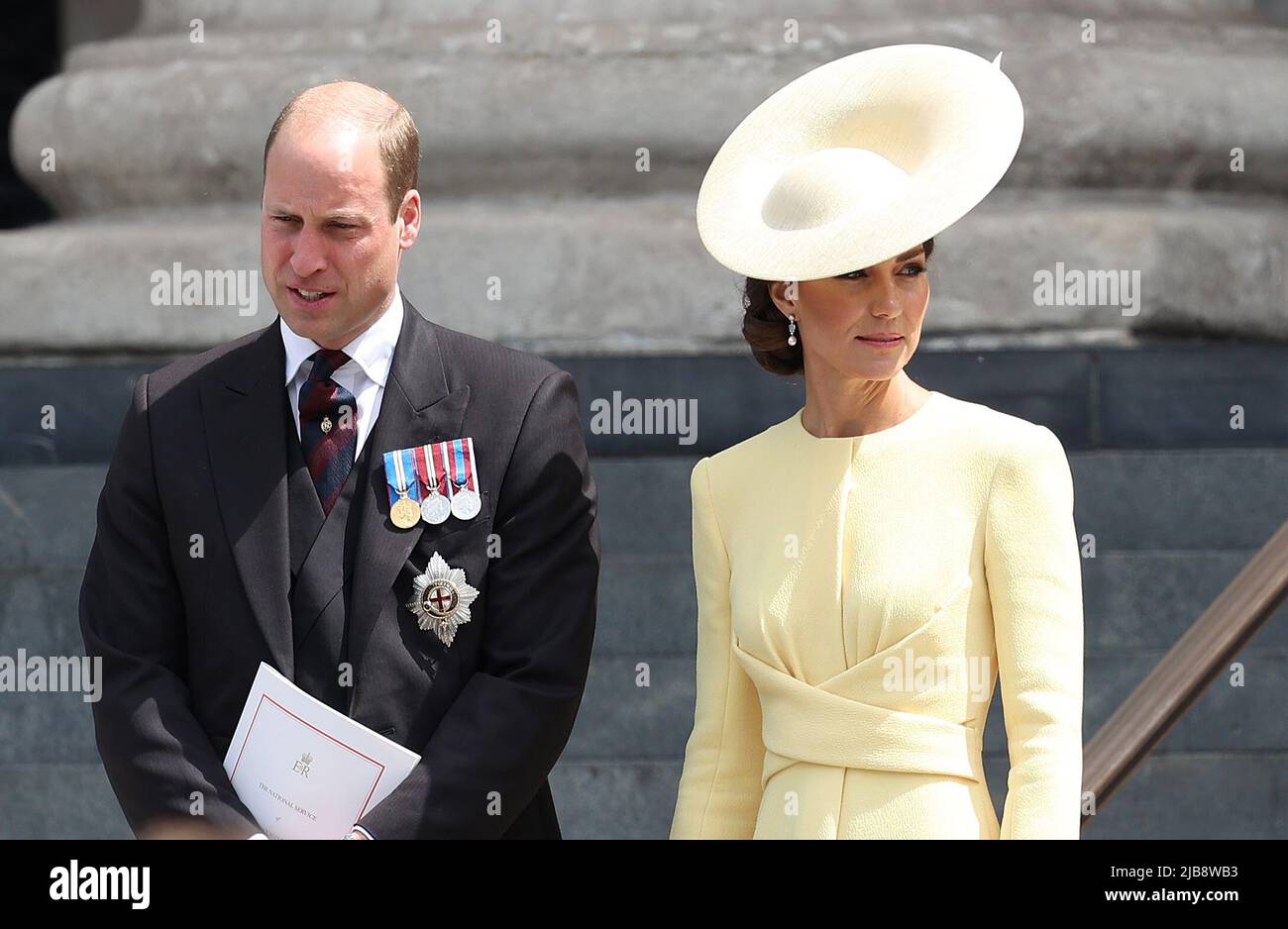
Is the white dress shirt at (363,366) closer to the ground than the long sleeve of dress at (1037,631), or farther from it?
farther from it

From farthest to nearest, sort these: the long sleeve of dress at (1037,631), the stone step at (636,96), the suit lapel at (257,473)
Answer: the stone step at (636,96) → the suit lapel at (257,473) → the long sleeve of dress at (1037,631)

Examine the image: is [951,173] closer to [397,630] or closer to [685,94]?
[397,630]

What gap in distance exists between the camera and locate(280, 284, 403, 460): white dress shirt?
3281 mm

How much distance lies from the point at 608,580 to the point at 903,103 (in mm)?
2516

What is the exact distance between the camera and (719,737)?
3229 millimetres

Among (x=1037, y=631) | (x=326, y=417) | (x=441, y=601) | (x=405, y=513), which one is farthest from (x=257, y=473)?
(x=1037, y=631)

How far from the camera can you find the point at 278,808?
10.3 feet

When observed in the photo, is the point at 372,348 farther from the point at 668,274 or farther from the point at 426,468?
the point at 668,274

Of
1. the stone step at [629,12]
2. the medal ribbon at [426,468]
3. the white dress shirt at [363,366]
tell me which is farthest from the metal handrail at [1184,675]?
the stone step at [629,12]

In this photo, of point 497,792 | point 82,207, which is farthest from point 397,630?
point 82,207

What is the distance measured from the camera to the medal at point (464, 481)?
10.6 feet

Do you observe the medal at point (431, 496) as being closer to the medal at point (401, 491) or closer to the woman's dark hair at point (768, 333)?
the medal at point (401, 491)

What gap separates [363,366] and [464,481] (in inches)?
10.3

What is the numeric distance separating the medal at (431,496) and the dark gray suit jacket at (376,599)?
0.09 feet
